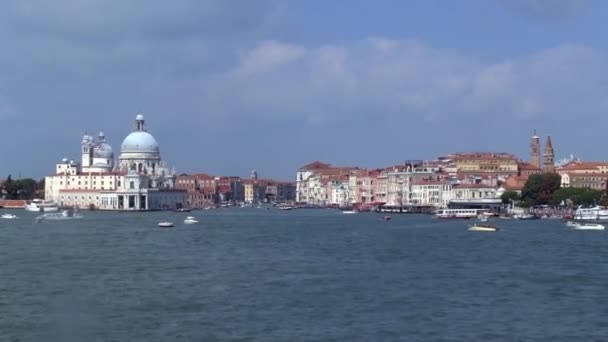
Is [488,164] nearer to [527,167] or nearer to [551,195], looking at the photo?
[527,167]

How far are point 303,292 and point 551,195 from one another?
129ft

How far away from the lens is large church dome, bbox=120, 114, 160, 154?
2896 inches

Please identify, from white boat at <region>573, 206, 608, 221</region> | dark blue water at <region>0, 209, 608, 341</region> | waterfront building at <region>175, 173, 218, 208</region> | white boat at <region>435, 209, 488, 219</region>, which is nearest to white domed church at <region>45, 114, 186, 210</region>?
waterfront building at <region>175, 173, 218, 208</region>

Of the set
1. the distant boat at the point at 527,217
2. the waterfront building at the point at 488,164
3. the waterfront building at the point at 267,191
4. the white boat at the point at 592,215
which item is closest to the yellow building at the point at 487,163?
the waterfront building at the point at 488,164

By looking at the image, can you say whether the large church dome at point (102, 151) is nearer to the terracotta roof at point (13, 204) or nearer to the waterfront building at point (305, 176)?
the terracotta roof at point (13, 204)

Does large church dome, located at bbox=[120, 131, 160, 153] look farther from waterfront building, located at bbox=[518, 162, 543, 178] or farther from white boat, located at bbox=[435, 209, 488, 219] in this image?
white boat, located at bbox=[435, 209, 488, 219]

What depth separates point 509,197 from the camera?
179 feet

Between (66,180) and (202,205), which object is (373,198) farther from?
(66,180)

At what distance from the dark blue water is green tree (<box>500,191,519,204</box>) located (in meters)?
30.1

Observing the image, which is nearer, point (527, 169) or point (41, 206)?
point (41, 206)

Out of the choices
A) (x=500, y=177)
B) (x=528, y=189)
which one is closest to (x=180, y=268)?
(x=528, y=189)

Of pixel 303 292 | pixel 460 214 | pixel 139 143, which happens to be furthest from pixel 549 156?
pixel 303 292

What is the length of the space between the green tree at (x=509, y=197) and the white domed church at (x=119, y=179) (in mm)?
23500

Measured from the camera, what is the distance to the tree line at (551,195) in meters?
49.3
